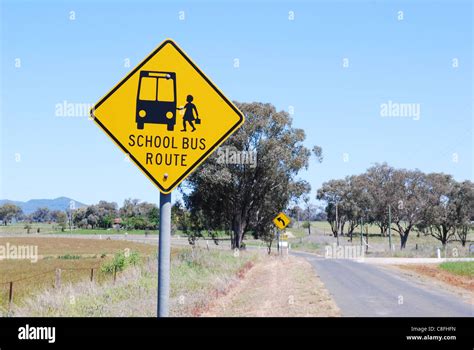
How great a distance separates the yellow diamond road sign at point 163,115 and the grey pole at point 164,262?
234 millimetres

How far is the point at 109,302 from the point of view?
489 inches

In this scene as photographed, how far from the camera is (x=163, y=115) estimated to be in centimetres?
442

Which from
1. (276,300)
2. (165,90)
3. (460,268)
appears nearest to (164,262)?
(165,90)

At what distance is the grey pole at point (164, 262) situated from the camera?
4203mm

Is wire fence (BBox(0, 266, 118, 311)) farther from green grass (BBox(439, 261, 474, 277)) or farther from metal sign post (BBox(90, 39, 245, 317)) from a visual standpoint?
green grass (BBox(439, 261, 474, 277))

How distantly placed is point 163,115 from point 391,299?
1308cm

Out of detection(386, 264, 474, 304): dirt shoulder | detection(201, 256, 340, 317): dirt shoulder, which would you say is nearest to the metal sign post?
detection(201, 256, 340, 317): dirt shoulder

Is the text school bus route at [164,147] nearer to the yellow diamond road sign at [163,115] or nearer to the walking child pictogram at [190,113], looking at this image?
the yellow diamond road sign at [163,115]

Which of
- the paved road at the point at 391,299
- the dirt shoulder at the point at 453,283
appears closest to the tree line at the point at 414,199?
the dirt shoulder at the point at 453,283

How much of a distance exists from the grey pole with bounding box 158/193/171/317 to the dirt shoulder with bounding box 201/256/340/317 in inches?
300

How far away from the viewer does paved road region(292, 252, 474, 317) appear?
12883mm

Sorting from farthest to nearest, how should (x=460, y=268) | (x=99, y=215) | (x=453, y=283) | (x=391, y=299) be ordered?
(x=99, y=215) → (x=460, y=268) → (x=453, y=283) → (x=391, y=299)

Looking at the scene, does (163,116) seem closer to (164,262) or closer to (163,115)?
(163,115)
